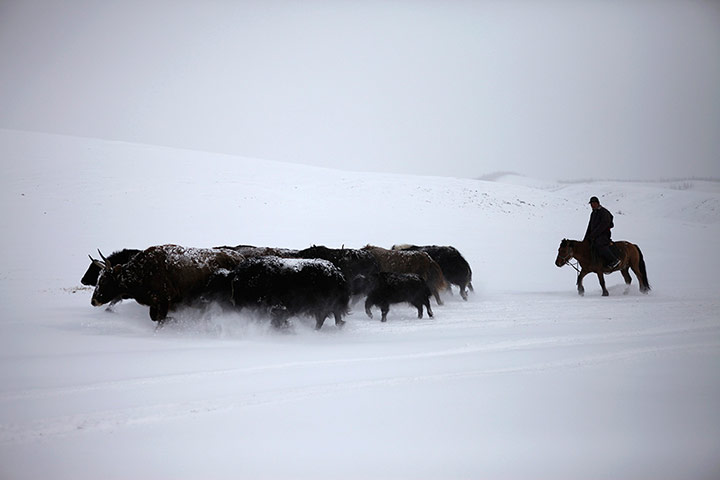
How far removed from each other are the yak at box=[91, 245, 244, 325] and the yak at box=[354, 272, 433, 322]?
102 inches

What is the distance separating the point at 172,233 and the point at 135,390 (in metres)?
15.3

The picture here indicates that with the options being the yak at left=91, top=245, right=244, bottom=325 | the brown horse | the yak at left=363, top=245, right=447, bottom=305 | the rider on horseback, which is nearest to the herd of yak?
the yak at left=91, top=245, right=244, bottom=325

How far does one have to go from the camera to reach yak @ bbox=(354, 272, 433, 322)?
8.12m

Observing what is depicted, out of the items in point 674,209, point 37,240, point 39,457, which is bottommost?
point 39,457

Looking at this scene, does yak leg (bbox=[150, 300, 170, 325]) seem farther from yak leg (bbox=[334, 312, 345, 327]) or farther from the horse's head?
the horse's head

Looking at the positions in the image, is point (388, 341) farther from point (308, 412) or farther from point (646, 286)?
point (646, 286)

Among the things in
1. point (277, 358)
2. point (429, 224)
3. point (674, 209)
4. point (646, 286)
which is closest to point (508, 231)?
point (429, 224)

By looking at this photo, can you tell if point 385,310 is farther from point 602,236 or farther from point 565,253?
point 602,236

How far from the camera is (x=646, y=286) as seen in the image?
11.4 m

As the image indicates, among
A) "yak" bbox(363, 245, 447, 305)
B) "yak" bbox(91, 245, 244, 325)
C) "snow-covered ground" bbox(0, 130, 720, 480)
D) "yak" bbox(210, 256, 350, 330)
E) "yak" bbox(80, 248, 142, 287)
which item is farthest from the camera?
"yak" bbox(363, 245, 447, 305)

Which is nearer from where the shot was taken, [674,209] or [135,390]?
[135,390]

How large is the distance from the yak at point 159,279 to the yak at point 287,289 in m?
0.50

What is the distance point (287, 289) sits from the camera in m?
6.60

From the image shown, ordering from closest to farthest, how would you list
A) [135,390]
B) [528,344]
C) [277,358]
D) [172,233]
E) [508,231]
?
[135,390] → [277,358] → [528,344] → [172,233] → [508,231]
